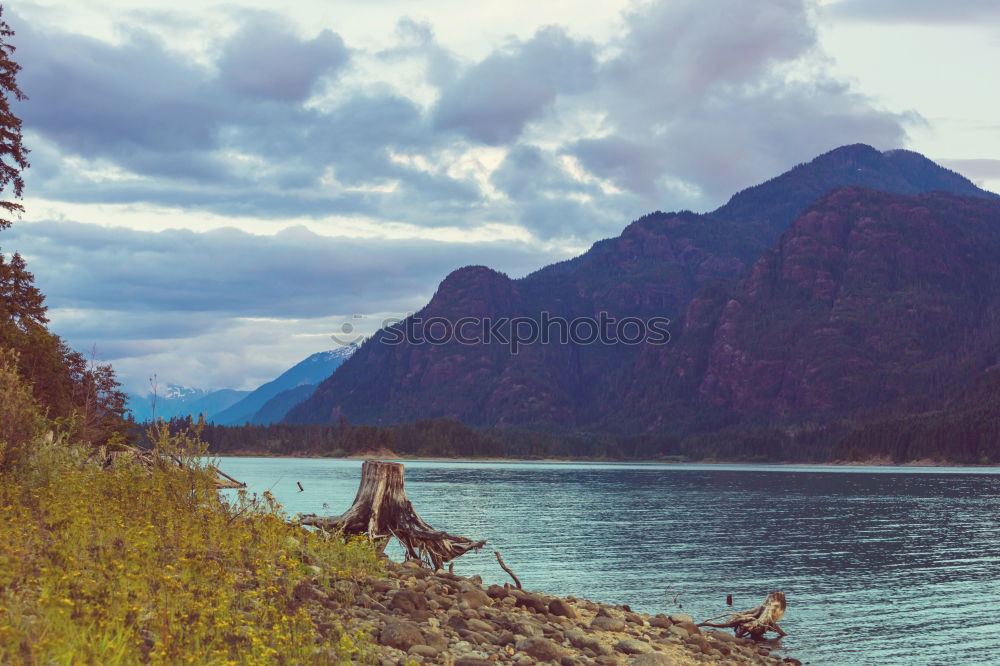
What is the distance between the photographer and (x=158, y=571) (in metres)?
15.4

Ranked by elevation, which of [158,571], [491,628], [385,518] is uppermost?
[158,571]

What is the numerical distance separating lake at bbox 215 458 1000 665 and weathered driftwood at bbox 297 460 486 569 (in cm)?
1274

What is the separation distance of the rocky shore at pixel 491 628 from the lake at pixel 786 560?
611 centimetres

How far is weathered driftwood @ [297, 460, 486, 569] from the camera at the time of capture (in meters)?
26.0

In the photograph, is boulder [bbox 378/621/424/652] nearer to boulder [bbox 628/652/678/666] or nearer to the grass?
the grass

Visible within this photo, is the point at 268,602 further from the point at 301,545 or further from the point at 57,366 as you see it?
the point at 57,366

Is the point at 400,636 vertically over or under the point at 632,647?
over

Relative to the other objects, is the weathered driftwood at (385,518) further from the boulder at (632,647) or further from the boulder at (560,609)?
the boulder at (632,647)

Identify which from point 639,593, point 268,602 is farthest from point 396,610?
point 639,593

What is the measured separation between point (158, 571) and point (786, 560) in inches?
1882

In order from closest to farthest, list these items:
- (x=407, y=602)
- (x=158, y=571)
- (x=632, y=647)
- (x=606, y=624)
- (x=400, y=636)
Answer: (x=158, y=571), (x=400, y=636), (x=407, y=602), (x=632, y=647), (x=606, y=624)

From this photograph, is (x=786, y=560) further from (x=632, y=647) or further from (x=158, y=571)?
(x=158, y=571)

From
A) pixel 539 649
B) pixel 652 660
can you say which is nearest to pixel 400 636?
pixel 539 649

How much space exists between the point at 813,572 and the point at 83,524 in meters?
43.3
